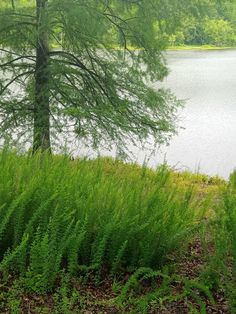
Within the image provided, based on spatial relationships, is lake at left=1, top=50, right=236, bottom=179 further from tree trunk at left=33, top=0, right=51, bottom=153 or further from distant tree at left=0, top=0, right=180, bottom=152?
tree trunk at left=33, top=0, right=51, bottom=153

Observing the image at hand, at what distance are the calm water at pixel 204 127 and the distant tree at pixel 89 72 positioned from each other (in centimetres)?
90

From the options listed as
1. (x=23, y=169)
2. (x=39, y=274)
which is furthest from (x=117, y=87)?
(x=39, y=274)

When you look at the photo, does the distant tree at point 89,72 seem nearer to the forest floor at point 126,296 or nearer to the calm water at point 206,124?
the calm water at point 206,124

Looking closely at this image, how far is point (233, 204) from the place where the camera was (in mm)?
2635

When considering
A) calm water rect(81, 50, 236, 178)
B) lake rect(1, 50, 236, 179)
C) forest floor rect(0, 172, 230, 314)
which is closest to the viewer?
forest floor rect(0, 172, 230, 314)

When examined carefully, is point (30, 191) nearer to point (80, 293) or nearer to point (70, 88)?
point (80, 293)

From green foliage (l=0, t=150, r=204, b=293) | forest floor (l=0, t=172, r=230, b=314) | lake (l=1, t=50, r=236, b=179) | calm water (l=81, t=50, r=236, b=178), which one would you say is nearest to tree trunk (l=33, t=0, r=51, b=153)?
lake (l=1, t=50, r=236, b=179)

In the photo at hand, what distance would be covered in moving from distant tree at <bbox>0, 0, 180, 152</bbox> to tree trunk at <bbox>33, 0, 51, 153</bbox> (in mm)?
14

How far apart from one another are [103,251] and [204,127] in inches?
535

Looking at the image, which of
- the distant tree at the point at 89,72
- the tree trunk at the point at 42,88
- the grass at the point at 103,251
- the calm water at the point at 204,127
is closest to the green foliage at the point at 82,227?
the grass at the point at 103,251

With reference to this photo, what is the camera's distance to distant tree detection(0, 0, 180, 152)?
657 cm

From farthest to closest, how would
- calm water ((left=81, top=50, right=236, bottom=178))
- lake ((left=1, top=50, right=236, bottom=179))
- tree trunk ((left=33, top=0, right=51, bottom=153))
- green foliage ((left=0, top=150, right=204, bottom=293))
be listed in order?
calm water ((left=81, top=50, right=236, bottom=178))
lake ((left=1, top=50, right=236, bottom=179))
tree trunk ((left=33, top=0, right=51, bottom=153))
green foliage ((left=0, top=150, right=204, bottom=293))

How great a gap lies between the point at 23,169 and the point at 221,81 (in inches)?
879

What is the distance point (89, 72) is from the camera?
7.27 metres
